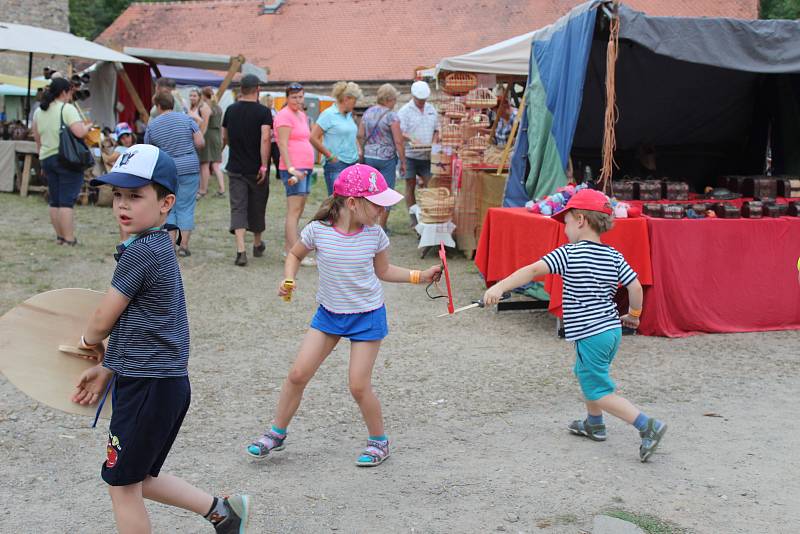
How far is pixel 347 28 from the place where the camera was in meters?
37.1

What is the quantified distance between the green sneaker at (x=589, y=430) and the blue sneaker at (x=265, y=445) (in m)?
A: 1.57

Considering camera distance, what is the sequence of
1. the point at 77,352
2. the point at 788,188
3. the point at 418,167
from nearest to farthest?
the point at 77,352, the point at 788,188, the point at 418,167

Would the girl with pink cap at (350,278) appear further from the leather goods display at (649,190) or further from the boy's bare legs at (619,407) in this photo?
the leather goods display at (649,190)

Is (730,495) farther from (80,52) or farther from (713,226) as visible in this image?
(80,52)

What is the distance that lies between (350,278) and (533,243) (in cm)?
323

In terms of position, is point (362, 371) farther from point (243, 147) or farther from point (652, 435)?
point (243, 147)

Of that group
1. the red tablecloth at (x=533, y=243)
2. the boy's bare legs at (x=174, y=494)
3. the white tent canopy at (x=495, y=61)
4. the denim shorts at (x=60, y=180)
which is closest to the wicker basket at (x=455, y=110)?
the white tent canopy at (x=495, y=61)

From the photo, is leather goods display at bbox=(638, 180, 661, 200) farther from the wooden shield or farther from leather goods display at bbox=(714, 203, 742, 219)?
the wooden shield

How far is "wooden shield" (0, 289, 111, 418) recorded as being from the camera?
9.87 feet

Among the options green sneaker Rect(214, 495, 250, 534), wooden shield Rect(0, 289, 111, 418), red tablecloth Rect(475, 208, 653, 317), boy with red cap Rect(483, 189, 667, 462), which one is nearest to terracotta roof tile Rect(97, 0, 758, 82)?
red tablecloth Rect(475, 208, 653, 317)

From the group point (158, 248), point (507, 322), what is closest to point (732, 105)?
point (507, 322)

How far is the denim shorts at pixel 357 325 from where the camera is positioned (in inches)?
162

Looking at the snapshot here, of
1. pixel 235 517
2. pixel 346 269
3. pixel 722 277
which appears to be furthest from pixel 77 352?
pixel 722 277

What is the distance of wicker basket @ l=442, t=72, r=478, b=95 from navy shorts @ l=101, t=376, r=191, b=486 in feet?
27.1
